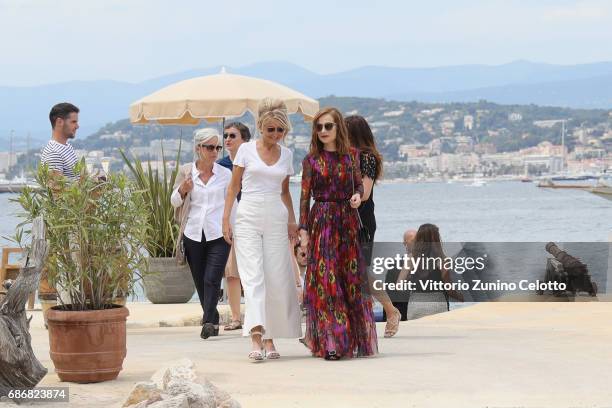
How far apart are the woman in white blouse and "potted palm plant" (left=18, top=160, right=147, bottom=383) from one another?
2513 millimetres

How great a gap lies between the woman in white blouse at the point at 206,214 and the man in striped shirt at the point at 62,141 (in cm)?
85

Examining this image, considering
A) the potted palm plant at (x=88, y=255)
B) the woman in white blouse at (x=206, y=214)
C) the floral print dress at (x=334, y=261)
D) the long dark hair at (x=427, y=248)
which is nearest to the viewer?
the potted palm plant at (x=88, y=255)

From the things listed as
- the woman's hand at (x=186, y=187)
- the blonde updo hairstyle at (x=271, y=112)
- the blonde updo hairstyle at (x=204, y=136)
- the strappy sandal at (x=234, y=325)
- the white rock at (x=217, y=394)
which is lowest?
the strappy sandal at (x=234, y=325)

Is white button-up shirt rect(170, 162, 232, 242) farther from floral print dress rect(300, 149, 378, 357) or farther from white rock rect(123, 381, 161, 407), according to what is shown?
white rock rect(123, 381, 161, 407)

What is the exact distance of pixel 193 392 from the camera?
5547mm

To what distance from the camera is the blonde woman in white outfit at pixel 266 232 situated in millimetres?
7824

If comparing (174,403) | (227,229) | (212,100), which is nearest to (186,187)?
(227,229)

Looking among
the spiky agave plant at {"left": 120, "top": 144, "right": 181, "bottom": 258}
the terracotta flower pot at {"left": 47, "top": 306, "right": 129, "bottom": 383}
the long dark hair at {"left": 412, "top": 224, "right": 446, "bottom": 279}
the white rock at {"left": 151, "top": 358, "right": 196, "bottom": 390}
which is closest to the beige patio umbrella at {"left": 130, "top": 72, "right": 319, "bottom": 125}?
the spiky agave plant at {"left": 120, "top": 144, "right": 181, "bottom": 258}

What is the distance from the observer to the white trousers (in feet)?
25.7

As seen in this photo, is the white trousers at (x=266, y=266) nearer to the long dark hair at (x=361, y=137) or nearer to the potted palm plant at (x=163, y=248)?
the long dark hair at (x=361, y=137)

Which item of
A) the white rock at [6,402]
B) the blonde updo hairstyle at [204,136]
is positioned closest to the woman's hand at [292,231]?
the blonde updo hairstyle at [204,136]

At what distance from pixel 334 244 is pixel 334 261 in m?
0.11

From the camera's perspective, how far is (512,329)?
9.93 meters

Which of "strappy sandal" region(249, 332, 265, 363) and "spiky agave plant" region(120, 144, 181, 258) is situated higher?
"spiky agave plant" region(120, 144, 181, 258)
